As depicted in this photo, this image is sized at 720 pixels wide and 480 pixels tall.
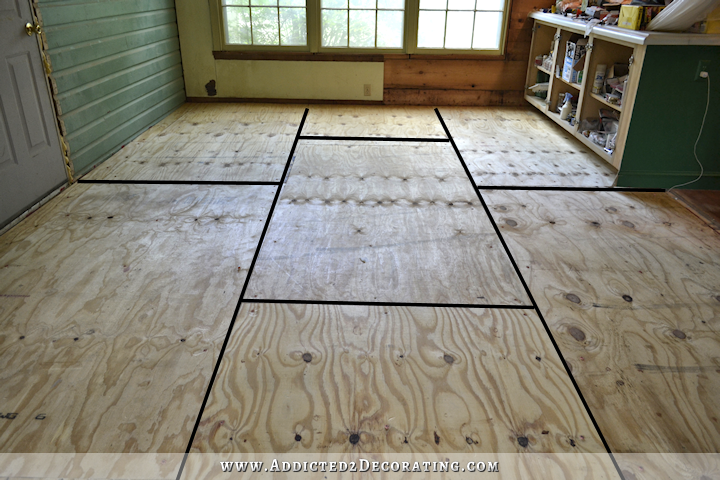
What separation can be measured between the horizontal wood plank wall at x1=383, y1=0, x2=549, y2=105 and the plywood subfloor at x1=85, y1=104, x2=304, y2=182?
107 cm

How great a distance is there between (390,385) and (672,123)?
248 cm

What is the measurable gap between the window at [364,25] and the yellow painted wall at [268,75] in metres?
0.14

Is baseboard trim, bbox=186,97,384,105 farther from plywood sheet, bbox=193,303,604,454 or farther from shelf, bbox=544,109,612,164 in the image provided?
plywood sheet, bbox=193,303,604,454

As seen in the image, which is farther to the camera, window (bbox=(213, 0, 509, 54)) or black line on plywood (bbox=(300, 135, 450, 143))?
window (bbox=(213, 0, 509, 54))

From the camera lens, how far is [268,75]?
533 cm

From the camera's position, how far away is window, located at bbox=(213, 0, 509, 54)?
5.12 m

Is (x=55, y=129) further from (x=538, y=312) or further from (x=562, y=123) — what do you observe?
(x=562, y=123)

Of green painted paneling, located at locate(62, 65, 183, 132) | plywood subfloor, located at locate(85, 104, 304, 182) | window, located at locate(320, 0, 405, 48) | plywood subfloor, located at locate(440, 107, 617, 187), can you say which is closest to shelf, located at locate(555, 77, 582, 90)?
plywood subfloor, located at locate(440, 107, 617, 187)

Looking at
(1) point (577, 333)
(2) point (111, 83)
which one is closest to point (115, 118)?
(2) point (111, 83)

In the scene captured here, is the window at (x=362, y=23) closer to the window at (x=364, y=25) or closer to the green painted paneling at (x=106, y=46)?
the window at (x=364, y=25)

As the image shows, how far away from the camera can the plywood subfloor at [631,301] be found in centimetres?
156

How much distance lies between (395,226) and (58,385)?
64.6 inches

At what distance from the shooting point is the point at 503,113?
5.18 metres

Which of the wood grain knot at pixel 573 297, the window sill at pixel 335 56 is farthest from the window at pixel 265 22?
the wood grain knot at pixel 573 297
